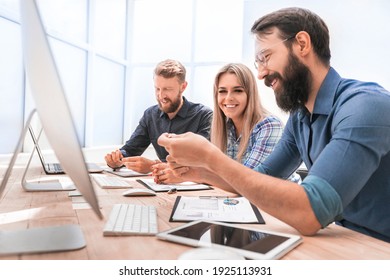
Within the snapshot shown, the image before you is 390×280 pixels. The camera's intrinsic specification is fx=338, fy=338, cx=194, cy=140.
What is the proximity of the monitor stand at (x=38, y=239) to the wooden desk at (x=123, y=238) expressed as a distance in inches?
0.6

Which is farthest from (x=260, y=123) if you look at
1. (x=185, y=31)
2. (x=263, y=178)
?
(x=185, y=31)

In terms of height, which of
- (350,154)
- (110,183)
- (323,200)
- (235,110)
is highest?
(235,110)

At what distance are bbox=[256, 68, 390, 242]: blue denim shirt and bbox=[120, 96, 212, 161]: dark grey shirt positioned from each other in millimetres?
1482

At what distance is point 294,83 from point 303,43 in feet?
0.41

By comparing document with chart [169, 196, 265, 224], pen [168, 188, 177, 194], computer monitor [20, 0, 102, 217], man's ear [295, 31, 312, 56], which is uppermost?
man's ear [295, 31, 312, 56]

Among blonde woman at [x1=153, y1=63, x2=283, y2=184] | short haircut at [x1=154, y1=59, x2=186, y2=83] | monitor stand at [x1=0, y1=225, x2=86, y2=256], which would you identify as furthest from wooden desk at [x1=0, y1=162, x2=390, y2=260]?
short haircut at [x1=154, y1=59, x2=186, y2=83]

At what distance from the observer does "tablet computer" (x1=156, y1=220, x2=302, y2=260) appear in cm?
60

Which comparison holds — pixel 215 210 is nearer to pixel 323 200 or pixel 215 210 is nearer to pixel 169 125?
pixel 323 200

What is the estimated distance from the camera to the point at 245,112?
1936 mm

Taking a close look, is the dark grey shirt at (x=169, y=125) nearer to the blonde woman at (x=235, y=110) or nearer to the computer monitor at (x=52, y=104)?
A: the blonde woman at (x=235, y=110)

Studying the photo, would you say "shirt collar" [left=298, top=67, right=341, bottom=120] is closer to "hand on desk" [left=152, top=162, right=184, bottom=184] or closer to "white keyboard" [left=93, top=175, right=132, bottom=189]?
"hand on desk" [left=152, top=162, right=184, bottom=184]

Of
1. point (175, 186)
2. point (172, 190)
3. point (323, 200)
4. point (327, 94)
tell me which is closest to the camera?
point (323, 200)

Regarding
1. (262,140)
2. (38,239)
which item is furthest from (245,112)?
(38,239)
